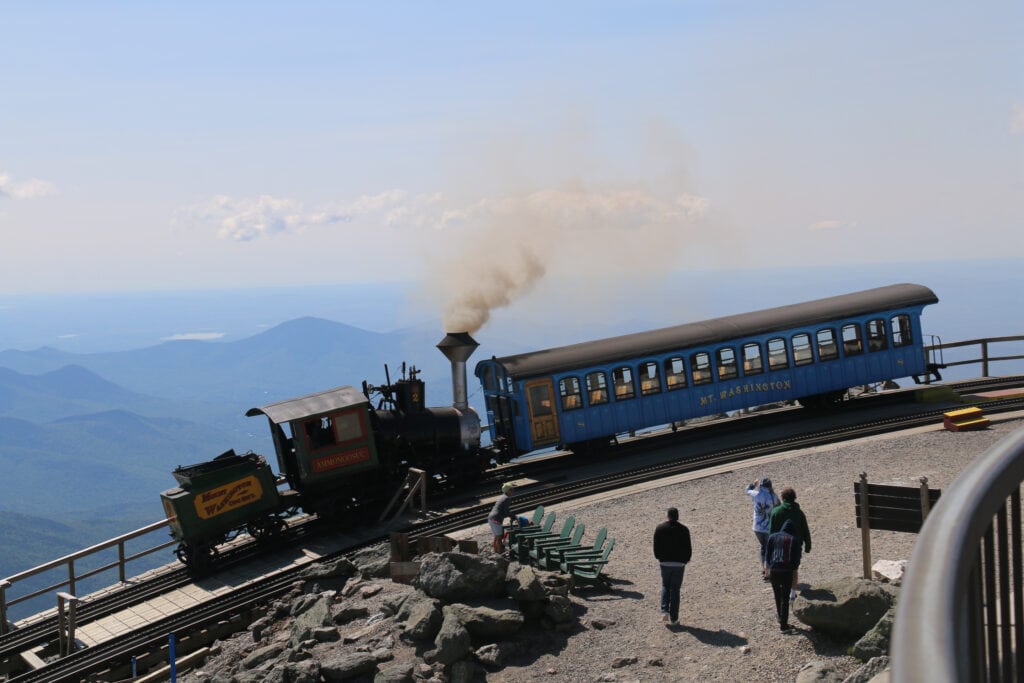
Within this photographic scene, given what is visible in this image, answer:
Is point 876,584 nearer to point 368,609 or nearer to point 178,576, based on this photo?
point 368,609

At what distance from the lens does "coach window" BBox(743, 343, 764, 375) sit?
1085 inches

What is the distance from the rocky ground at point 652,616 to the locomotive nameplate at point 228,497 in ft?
11.1

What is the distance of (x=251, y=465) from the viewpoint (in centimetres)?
2170

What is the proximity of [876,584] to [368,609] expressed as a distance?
877 cm

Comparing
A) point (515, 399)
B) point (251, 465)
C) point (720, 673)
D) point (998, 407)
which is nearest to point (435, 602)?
point (720, 673)

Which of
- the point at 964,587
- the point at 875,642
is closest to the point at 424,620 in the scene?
the point at 875,642

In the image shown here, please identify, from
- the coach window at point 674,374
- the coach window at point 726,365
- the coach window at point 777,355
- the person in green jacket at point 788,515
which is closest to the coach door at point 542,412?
the coach window at point 674,374

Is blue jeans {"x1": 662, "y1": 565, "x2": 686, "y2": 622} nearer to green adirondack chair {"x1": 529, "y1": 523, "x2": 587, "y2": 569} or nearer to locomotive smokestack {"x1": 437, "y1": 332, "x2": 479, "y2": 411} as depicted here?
green adirondack chair {"x1": 529, "y1": 523, "x2": 587, "y2": 569}

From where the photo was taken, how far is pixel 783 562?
1149 cm

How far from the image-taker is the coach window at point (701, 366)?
27.2 m

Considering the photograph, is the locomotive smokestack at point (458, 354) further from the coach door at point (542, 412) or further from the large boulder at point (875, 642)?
the large boulder at point (875, 642)

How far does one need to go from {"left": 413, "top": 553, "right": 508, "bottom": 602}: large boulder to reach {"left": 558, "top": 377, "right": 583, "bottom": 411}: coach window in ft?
39.1

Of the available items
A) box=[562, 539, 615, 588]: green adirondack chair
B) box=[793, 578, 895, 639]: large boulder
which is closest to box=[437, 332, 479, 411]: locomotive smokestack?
box=[562, 539, 615, 588]: green adirondack chair

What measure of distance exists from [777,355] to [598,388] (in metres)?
5.89
